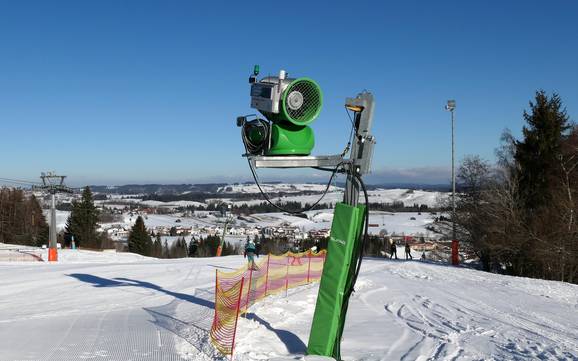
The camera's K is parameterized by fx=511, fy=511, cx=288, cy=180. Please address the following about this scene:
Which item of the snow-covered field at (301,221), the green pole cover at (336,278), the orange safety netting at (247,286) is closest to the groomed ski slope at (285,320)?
the orange safety netting at (247,286)

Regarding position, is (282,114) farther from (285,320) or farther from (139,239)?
(139,239)

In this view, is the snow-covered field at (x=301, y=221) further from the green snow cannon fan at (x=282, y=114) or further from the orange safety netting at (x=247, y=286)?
the green snow cannon fan at (x=282, y=114)

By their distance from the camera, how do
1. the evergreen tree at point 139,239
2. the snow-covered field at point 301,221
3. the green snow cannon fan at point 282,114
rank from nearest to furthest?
the green snow cannon fan at point 282,114 → the evergreen tree at point 139,239 → the snow-covered field at point 301,221

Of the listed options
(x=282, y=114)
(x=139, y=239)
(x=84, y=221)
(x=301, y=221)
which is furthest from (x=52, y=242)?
(x=301, y=221)

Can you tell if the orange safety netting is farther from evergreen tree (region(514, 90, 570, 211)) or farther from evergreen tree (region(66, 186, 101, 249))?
evergreen tree (region(66, 186, 101, 249))

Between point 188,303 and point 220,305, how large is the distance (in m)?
3.35

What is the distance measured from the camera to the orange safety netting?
825 centimetres

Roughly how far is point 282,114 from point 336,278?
2366 millimetres

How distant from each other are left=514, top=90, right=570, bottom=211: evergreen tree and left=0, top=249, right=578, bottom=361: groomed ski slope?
1178 cm

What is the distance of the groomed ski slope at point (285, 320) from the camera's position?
7832mm

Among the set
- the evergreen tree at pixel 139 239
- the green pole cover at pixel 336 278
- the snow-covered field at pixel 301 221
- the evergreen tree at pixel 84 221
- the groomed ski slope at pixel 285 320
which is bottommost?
the snow-covered field at pixel 301 221

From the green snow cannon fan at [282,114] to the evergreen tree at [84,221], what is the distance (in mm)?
62514

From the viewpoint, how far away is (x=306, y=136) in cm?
702

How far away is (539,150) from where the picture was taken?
1120 inches
